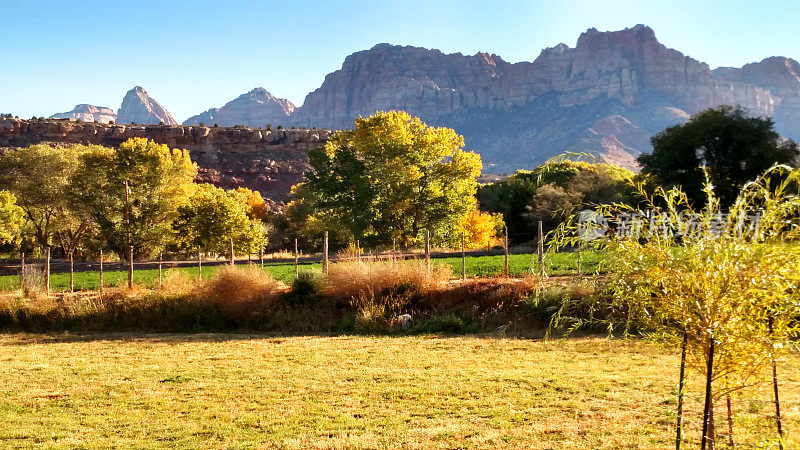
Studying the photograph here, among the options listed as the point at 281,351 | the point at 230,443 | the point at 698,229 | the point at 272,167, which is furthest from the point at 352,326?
the point at 272,167

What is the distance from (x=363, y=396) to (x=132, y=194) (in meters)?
33.0

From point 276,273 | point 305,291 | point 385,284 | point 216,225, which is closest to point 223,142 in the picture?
point 216,225

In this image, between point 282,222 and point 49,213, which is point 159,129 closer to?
point 282,222

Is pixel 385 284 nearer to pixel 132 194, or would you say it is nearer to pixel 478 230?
pixel 132 194

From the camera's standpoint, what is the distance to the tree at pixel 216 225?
130 feet

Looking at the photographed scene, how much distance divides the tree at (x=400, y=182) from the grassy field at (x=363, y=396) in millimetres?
17419

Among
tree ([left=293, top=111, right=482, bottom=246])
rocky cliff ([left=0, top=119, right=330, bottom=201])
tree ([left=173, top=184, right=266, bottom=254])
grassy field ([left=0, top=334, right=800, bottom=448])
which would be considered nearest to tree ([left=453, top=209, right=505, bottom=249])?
tree ([left=293, top=111, right=482, bottom=246])

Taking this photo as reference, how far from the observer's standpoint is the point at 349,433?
24.3 feet

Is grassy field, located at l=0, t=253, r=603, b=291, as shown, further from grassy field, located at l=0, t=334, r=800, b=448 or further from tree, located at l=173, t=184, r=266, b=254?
tree, located at l=173, t=184, r=266, b=254

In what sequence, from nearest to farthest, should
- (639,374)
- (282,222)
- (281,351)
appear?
(639,374) < (281,351) < (282,222)

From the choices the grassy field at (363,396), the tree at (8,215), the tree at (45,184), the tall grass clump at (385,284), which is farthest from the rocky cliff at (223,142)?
the grassy field at (363,396)

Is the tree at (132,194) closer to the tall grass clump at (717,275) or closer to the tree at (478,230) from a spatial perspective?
the tree at (478,230)

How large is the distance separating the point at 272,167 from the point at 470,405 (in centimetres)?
9500

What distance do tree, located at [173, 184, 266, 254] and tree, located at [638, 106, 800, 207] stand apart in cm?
2547
